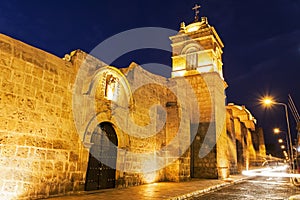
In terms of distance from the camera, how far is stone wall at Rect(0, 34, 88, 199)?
211 inches

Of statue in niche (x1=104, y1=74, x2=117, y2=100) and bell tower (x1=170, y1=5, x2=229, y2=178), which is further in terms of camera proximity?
bell tower (x1=170, y1=5, x2=229, y2=178)

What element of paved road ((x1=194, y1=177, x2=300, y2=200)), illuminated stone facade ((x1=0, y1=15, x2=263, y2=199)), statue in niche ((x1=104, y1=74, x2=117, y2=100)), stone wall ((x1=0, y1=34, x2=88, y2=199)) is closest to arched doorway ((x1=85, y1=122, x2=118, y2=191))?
illuminated stone facade ((x1=0, y1=15, x2=263, y2=199))

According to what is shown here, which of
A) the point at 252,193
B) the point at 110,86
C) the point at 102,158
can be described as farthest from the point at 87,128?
the point at 252,193

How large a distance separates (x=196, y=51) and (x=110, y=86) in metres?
11.5

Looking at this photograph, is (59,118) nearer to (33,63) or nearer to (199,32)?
(33,63)

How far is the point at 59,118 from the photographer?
258 inches

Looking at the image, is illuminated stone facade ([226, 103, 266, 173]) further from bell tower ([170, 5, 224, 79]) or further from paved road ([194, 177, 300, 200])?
paved road ([194, 177, 300, 200])

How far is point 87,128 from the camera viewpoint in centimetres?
731

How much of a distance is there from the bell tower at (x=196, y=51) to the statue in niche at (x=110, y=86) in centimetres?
975

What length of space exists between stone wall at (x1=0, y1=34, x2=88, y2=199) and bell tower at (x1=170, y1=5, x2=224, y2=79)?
40.3 ft

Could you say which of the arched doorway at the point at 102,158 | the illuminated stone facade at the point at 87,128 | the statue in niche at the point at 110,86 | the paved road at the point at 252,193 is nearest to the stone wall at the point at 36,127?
the illuminated stone facade at the point at 87,128

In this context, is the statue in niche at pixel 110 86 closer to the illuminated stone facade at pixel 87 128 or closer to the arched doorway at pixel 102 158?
the illuminated stone facade at pixel 87 128

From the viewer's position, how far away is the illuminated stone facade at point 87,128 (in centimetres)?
554

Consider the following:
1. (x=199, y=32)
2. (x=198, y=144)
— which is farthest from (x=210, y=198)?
(x=199, y=32)
